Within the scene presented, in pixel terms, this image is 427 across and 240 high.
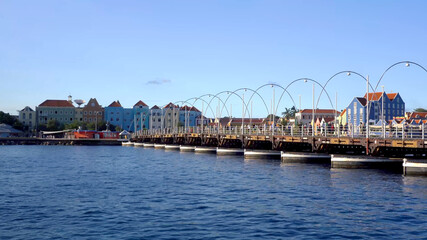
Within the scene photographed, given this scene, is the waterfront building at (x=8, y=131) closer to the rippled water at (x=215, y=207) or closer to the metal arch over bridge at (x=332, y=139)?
the metal arch over bridge at (x=332, y=139)

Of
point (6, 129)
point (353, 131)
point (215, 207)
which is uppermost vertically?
point (6, 129)

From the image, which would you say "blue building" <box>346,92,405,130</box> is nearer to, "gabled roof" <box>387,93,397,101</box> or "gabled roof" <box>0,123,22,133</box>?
"gabled roof" <box>387,93,397,101</box>

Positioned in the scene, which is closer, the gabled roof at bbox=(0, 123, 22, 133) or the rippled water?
the rippled water

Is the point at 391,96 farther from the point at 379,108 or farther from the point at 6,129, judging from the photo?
the point at 6,129

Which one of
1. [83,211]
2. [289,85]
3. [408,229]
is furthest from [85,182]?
[289,85]

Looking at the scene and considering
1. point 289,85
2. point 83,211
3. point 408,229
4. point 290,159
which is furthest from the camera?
point 289,85

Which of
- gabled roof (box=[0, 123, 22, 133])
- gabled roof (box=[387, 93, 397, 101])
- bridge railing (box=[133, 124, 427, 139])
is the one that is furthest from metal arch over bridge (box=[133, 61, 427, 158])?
gabled roof (box=[0, 123, 22, 133])

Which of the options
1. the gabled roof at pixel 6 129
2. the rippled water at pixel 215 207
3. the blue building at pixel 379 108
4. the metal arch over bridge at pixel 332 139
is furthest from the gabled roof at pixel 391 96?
the gabled roof at pixel 6 129

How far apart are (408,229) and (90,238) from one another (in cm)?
1448

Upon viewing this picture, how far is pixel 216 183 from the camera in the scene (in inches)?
1592

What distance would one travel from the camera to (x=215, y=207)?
27859 mm

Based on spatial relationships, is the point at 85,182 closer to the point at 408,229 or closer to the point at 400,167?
the point at 408,229

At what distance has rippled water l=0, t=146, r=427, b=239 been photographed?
2166 centimetres

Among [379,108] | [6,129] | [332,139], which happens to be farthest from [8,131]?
[332,139]
